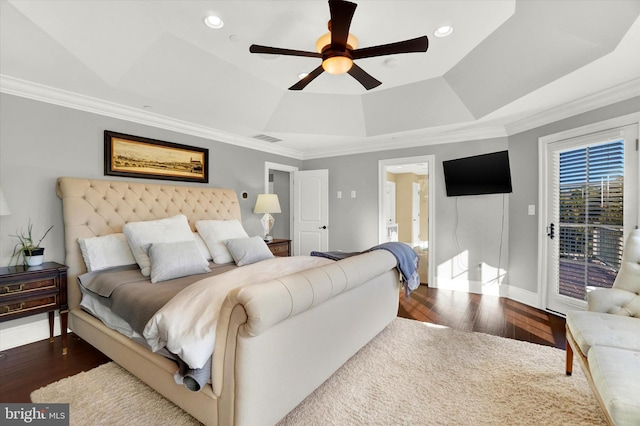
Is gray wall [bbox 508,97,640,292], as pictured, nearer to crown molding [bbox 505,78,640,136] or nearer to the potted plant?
crown molding [bbox 505,78,640,136]

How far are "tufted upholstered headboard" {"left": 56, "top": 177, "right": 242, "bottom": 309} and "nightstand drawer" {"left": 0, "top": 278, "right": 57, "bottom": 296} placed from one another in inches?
10.9

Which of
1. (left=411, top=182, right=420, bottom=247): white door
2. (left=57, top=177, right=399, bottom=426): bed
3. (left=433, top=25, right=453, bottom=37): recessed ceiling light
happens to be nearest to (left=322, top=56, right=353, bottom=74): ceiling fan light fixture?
(left=433, top=25, right=453, bottom=37): recessed ceiling light

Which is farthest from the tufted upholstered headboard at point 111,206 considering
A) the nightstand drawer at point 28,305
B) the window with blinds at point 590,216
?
the window with blinds at point 590,216

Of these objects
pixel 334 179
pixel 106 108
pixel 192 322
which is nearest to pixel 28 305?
pixel 192 322

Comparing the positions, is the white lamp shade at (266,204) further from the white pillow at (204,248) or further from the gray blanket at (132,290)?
the gray blanket at (132,290)

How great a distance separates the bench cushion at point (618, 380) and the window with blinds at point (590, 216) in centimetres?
183

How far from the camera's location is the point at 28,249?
2.51 meters

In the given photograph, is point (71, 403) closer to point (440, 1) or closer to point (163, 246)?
point (163, 246)

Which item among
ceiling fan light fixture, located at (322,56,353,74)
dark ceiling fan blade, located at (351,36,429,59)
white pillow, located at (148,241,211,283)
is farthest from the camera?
white pillow, located at (148,241,211,283)

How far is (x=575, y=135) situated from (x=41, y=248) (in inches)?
211

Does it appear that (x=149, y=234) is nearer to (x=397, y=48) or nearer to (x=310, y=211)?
(x=397, y=48)

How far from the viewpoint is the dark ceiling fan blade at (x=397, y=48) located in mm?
1925

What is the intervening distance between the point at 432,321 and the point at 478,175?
2221 millimetres

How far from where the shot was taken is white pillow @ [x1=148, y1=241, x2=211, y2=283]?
7.78 ft
